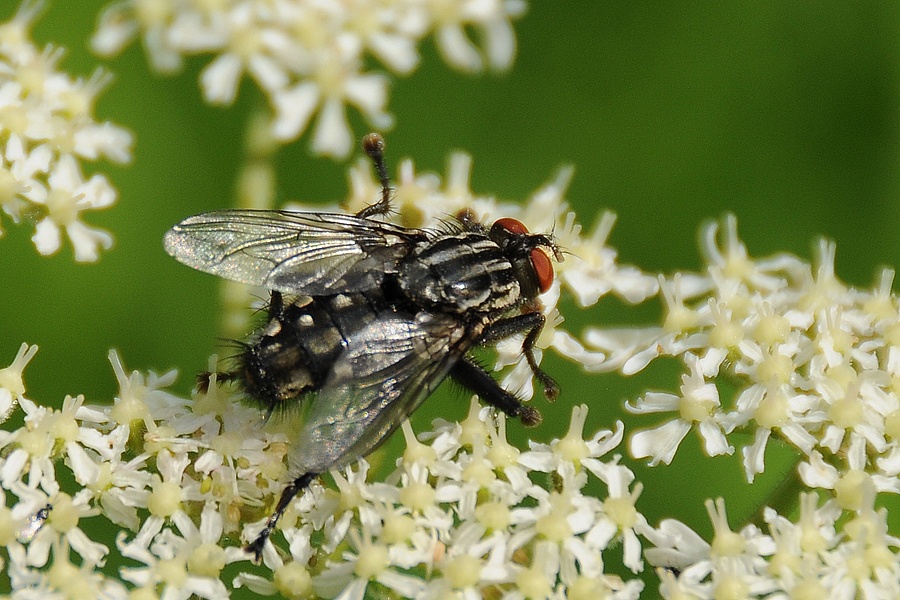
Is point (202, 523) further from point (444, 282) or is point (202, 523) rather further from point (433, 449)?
point (444, 282)

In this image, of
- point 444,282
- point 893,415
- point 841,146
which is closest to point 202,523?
point 444,282

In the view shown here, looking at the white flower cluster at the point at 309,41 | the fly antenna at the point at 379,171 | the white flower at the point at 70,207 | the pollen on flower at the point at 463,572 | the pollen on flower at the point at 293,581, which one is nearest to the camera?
the pollen on flower at the point at 463,572

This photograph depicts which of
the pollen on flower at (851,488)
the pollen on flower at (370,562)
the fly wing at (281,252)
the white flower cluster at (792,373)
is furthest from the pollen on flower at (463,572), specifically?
the pollen on flower at (851,488)

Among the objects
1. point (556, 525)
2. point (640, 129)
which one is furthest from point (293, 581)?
point (640, 129)

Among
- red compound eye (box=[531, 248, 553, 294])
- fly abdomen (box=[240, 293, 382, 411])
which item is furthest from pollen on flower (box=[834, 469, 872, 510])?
fly abdomen (box=[240, 293, 382, 411])

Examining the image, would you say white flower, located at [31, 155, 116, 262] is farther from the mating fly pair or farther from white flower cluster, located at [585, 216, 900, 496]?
white flower cluster, located at [585, 216, 900, 496]

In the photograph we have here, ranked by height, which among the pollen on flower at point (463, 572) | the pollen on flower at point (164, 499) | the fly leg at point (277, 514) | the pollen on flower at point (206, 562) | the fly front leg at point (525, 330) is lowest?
the pollen on flower at point (206, 562)

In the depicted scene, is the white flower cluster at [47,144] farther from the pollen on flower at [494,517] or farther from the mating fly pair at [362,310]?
the pollen on flower at [494,517]

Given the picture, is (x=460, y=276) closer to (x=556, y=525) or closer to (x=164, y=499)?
(x=556, y=525)
